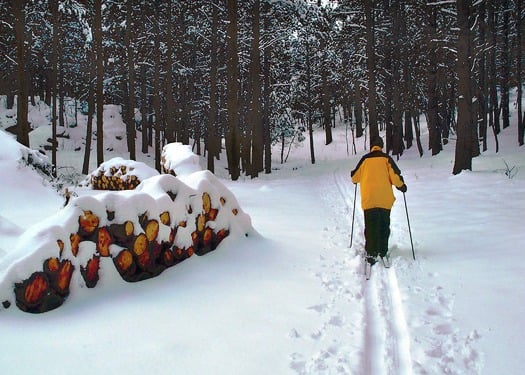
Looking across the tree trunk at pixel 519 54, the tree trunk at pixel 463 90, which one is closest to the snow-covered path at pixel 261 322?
the tree trunk at pixel 463 90

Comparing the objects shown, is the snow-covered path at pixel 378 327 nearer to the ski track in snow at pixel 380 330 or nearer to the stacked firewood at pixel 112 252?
the ski track in snow at pixel 380 330

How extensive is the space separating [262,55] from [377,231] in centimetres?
1562

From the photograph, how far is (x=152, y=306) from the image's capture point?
13.0ft

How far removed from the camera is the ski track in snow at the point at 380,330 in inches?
118

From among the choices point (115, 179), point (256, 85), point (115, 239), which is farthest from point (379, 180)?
point (256, 85)

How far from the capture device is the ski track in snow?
118 inches

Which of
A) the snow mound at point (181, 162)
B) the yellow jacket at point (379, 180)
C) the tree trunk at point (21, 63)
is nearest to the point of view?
the yellow jacket at point (379, 180)

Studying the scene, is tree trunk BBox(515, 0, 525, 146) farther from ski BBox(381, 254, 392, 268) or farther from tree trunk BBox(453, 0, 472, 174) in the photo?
ski BBox(381, 254, 392, 268)

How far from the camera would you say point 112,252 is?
4.37m

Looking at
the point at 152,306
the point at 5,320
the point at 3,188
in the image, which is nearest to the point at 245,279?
the point at 152,306

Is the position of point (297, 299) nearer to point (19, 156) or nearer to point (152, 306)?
point (152, 306)

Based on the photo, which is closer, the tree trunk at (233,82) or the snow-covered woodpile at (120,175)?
the snow-covered woodpile at (120,175)

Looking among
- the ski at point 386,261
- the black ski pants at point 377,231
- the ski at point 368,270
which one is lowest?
the ski at point 368,270

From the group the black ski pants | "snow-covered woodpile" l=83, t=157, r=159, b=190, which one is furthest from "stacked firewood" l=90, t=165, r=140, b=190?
the black ski pants
